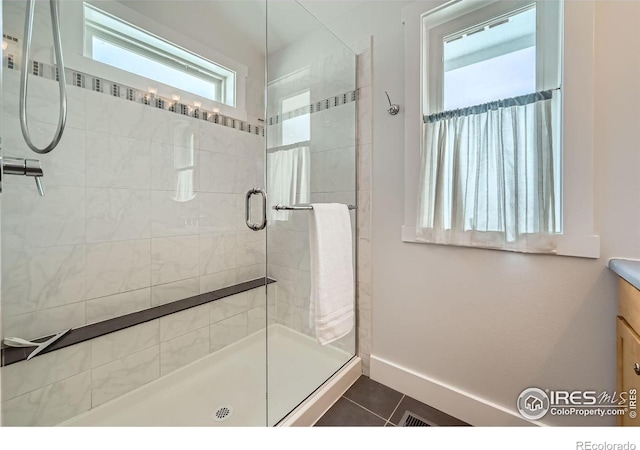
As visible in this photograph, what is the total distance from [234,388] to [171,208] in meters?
1.09

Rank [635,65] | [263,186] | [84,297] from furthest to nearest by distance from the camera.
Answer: [263,186]
[84,297]
[635,65]

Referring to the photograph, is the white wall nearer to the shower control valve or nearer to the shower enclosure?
the shower enclosure

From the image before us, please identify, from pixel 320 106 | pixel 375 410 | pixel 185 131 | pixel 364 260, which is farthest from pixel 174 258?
pixel 375 410

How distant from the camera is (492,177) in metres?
1.21

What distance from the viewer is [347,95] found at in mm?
1644

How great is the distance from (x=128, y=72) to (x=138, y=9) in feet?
1.20

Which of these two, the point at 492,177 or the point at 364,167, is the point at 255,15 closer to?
the point at 364,167

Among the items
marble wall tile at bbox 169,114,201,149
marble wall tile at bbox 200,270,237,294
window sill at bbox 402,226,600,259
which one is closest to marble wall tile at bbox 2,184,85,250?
marble wall tile at bbox 169,114,201,149

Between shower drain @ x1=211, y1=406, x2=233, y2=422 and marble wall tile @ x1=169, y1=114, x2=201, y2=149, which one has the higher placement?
marble wall tile @ x1=169, y1=114, x2=201, y2=149

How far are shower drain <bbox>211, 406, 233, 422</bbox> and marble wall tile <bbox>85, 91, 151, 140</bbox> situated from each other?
4.93ft

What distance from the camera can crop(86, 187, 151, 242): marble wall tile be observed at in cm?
133

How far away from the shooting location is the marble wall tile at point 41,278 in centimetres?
111
